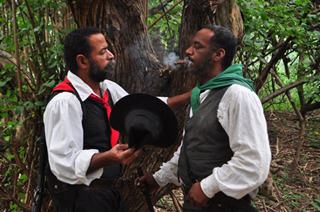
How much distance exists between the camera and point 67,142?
2621 mm

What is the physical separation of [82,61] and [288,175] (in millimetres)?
4896

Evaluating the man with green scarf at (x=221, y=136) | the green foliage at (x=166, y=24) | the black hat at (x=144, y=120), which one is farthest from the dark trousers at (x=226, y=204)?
the green foliage at (x=166, y=24)

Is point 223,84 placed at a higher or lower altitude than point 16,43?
lower

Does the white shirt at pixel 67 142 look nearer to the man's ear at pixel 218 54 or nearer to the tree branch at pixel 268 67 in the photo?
the man's ear at pixel 218 54

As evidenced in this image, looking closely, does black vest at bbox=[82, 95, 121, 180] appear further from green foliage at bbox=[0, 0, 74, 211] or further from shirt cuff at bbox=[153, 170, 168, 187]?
green foliage at bbox=[0, 0, 74, 211]

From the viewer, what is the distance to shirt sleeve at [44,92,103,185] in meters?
2.62

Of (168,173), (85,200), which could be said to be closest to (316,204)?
(168,173)

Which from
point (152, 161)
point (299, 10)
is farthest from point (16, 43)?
point (299, 10)

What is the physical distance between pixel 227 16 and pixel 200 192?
162 cm

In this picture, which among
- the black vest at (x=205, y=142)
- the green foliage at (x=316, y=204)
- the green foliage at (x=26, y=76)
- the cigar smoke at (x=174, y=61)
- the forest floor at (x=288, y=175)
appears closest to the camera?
the black vest at (x=205, y=142)

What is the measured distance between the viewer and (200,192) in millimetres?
2533

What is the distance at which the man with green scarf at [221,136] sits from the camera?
7.89 feet

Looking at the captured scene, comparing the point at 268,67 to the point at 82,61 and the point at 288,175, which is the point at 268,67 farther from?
the point at 82,61

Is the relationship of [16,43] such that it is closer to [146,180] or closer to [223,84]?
[146,180]
